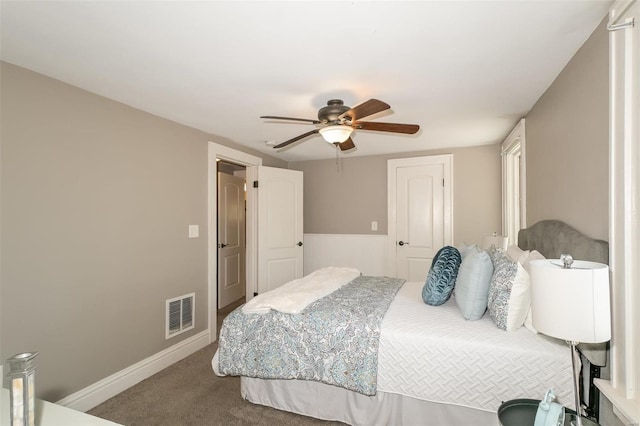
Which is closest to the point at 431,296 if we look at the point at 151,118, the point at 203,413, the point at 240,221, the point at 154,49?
the point at 203,413

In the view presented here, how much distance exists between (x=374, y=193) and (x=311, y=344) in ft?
9.80

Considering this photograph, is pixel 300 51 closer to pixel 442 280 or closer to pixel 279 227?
pixel 442 280

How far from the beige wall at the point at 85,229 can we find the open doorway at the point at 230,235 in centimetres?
145

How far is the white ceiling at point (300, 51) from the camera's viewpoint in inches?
55.9

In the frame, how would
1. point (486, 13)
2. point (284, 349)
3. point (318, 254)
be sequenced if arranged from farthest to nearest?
point (318, 254) → point (284, 349) → point (486, 13)

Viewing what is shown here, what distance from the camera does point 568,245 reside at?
1.76m

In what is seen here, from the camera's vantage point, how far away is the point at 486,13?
4.71ft

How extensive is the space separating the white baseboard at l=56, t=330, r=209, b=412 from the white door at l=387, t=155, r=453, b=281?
2709mm

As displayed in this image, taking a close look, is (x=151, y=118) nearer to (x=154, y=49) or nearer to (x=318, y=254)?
(x=154, y=49)

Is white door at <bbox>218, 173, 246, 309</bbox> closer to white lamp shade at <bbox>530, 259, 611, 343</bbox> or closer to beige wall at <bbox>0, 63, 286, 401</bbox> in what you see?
beige wall at <bbox>0, 63, 286, 401</bbox>

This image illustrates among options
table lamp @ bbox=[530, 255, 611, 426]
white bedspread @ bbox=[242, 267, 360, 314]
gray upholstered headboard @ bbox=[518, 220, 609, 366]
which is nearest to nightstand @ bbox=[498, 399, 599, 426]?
table lamp @ bbox=[530, 255, 611, 426]

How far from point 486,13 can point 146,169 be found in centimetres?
268

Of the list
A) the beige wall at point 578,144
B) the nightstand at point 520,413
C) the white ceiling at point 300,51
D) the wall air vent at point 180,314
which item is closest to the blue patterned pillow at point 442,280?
the beige wall at point 578,144

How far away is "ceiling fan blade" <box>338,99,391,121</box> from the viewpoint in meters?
1.90
